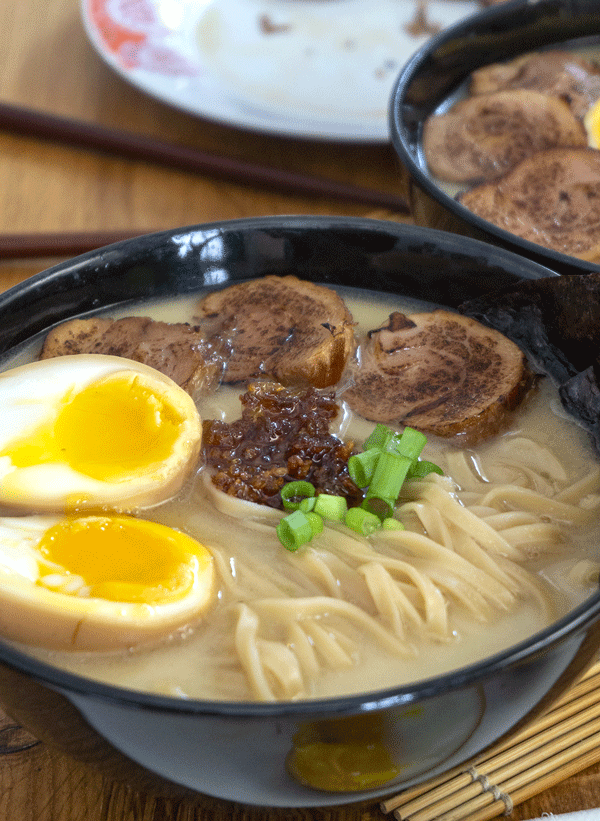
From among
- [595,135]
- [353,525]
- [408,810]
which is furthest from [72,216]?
[408,810]

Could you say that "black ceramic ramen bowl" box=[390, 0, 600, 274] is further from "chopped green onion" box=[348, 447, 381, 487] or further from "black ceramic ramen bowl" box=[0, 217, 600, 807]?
"black ceramic ramen bowl" box=[0, 217, 600, 807]

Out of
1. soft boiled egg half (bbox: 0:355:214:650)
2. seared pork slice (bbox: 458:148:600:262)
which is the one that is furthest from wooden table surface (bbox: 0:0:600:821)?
soft boiled egg half (bbox: 0:355:214:650)

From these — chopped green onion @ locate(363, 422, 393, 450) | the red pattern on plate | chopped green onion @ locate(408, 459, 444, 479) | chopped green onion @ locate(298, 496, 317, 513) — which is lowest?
the red pattern on plate

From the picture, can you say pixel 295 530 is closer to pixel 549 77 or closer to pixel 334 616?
pixel 334 616

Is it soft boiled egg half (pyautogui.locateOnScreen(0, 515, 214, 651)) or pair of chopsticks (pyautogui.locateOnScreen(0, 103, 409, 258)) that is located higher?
soft boiled egg half (pyautogui.locateOnScreen(0, 515, 214, 651))

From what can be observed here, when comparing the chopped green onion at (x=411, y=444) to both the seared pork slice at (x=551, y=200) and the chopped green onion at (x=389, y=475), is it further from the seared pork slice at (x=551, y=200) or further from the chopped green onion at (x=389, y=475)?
the seared pork slice at (x=551, y=200)

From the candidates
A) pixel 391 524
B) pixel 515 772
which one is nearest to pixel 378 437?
pixel 391 524

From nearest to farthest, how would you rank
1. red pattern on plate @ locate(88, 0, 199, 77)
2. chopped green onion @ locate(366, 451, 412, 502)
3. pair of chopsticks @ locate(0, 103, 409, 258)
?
1. chopped green onion @ locate(366, 451, 412, 502)
2. pair of chopsticks @ locate(0, 103, 409, 258)
3. red pattern on plate @ locate(88, 0, 199, 77)
